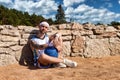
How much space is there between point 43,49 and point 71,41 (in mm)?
1086

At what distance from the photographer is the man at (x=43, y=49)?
6.11 metres

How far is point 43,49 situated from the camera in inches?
254

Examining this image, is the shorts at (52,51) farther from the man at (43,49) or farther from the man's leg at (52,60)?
the man's leg at (52,60)

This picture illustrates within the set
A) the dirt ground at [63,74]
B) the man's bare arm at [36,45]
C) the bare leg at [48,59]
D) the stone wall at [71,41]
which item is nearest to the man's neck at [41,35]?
the man's bare arm at [36,45]

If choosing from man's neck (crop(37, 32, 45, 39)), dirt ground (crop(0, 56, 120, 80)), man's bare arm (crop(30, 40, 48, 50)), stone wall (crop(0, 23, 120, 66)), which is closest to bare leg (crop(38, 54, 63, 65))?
dirt ground (crop(0, 56, 120, 80))

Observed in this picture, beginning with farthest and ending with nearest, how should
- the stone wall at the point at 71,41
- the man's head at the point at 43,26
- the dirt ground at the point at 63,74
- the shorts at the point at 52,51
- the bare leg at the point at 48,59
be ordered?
the stone wall at the point at 71,41
the man's head at the point at 43,26
the shorts at the point at 52,51
the bare leg at the point at 48,59
the dirt ground at the point at 63,74

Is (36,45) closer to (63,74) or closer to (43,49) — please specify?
(43,49)

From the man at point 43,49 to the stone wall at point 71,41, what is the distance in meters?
0.34

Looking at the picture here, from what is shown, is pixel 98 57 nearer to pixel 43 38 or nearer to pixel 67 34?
pixel 67 34

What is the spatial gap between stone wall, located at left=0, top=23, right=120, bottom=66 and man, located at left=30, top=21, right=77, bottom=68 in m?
0.34

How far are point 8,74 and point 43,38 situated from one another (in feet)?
4.78

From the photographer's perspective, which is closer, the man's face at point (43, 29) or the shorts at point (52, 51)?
the shorts at point (52, 51)

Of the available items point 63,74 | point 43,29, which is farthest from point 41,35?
point 63,74

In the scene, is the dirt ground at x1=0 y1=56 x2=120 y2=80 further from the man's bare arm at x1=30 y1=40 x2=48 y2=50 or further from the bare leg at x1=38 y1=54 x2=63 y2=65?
the man's bare arm at x1=30 y1=40 x2=48 y2=50
